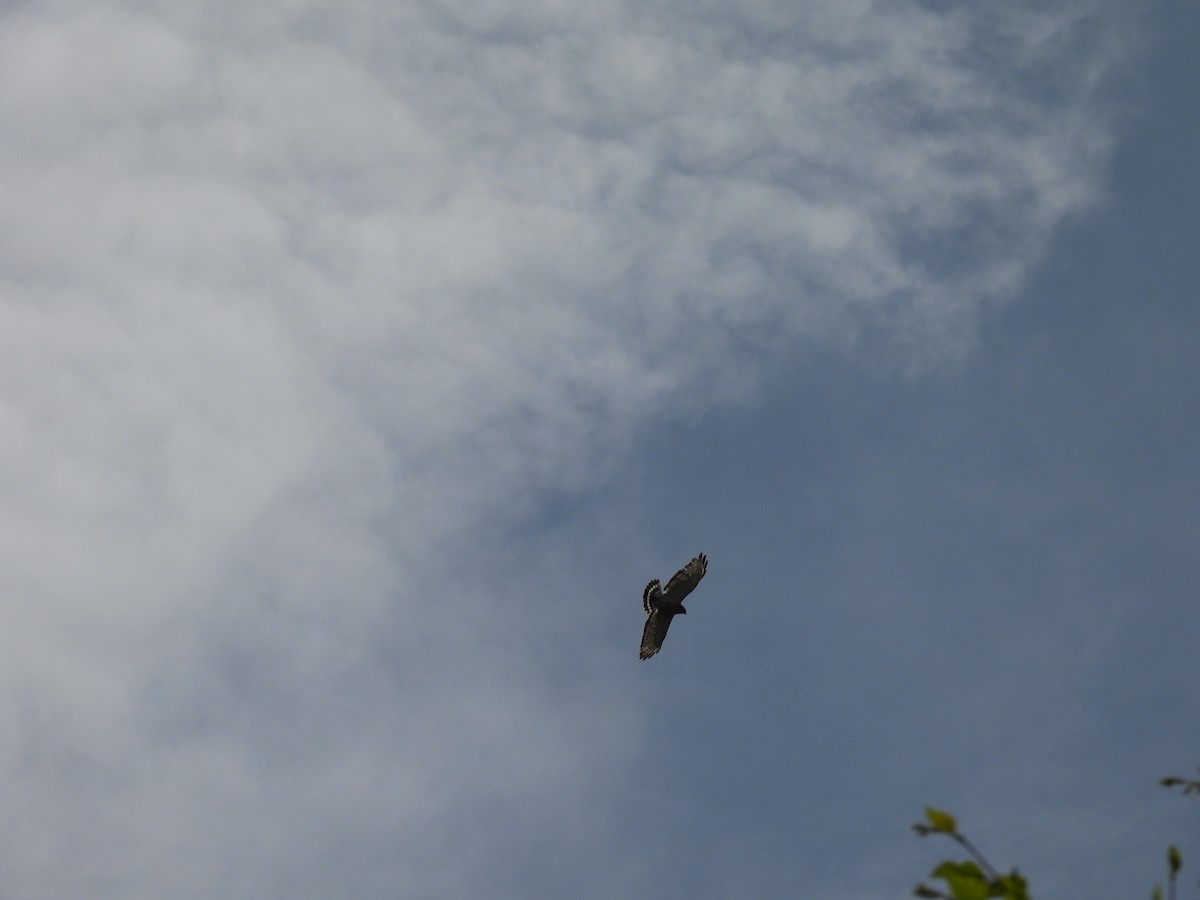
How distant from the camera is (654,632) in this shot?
2389 inches

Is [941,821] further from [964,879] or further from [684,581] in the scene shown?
[684,581]

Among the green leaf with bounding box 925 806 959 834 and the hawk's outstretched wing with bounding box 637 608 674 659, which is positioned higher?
the hawk's outstretched wing with bounding box 637 608 674 659

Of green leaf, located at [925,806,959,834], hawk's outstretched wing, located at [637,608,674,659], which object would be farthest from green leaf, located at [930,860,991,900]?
hawk's outstretched wing, located at [637,608,674,659]

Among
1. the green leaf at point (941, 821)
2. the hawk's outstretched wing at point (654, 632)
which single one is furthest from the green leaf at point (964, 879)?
the hawk's outstretched wing at point (654, 632)

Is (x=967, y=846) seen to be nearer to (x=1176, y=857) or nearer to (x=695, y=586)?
(x=1176, y=857)

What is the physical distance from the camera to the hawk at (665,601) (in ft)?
199

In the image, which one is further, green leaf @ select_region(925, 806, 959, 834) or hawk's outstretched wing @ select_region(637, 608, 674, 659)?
hawk's outstretched wing @ select_region(637, 608, 674, 659)

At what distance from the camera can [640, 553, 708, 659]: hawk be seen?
6059 centimetres

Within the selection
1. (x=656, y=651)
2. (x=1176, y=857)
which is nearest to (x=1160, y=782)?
(x=1176, y=857)

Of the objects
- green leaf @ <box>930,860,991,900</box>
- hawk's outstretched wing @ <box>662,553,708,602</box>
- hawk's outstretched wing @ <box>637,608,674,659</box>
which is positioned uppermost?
hawk's outstretched wing @ <box>662,553,708,602</box>

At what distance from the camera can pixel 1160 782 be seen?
33.7 ft

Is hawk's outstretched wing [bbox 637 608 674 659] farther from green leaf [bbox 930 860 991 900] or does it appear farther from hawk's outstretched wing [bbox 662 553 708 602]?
green leaf [bbox 930 860 991 900]

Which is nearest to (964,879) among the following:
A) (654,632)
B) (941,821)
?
(941,821)

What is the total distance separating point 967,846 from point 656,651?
51.5m
